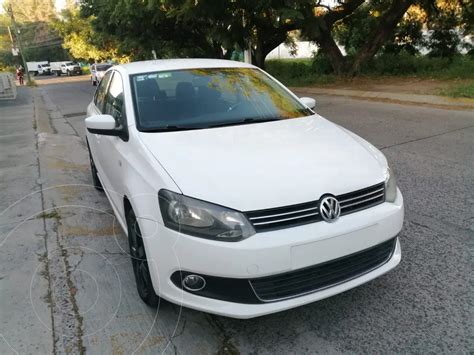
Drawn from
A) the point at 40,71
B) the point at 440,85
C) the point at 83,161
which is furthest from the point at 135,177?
the point at 40,71

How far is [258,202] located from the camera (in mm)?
2400

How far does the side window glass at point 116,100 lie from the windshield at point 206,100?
0.54ft

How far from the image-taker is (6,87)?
2217 cm

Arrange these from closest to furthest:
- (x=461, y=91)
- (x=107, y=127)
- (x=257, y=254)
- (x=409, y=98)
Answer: (x=257, y=254) < (x=107, y=127) < (x=461, y=91) < (x=409, y=98)

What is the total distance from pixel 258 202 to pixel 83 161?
18.4 feet

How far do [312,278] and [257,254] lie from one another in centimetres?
40

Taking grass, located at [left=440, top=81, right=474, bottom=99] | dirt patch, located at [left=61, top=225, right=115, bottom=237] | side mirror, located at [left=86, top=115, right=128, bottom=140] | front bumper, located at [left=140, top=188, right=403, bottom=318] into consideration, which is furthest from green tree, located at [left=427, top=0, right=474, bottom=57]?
front bumper, located at [left=140, top=188, right=403, bottom=318]

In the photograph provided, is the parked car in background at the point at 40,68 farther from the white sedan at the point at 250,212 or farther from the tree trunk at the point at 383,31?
the white sedan at the point at 250,212

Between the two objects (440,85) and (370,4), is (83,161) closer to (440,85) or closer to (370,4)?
(440,85)

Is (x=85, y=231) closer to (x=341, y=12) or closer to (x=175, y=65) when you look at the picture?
(x=175, y=65)

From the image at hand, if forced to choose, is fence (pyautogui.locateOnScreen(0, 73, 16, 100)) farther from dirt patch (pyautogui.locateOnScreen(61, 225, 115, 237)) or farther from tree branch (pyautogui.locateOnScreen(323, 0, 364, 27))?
dirt patch (pyautogui.locateOnScreen(61, 225, 115, 237))

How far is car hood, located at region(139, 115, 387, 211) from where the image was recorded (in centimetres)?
246

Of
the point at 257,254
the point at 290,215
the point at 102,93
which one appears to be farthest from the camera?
the point at 102,93

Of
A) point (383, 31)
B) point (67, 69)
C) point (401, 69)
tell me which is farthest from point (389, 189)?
Answer: point (67, 69)
